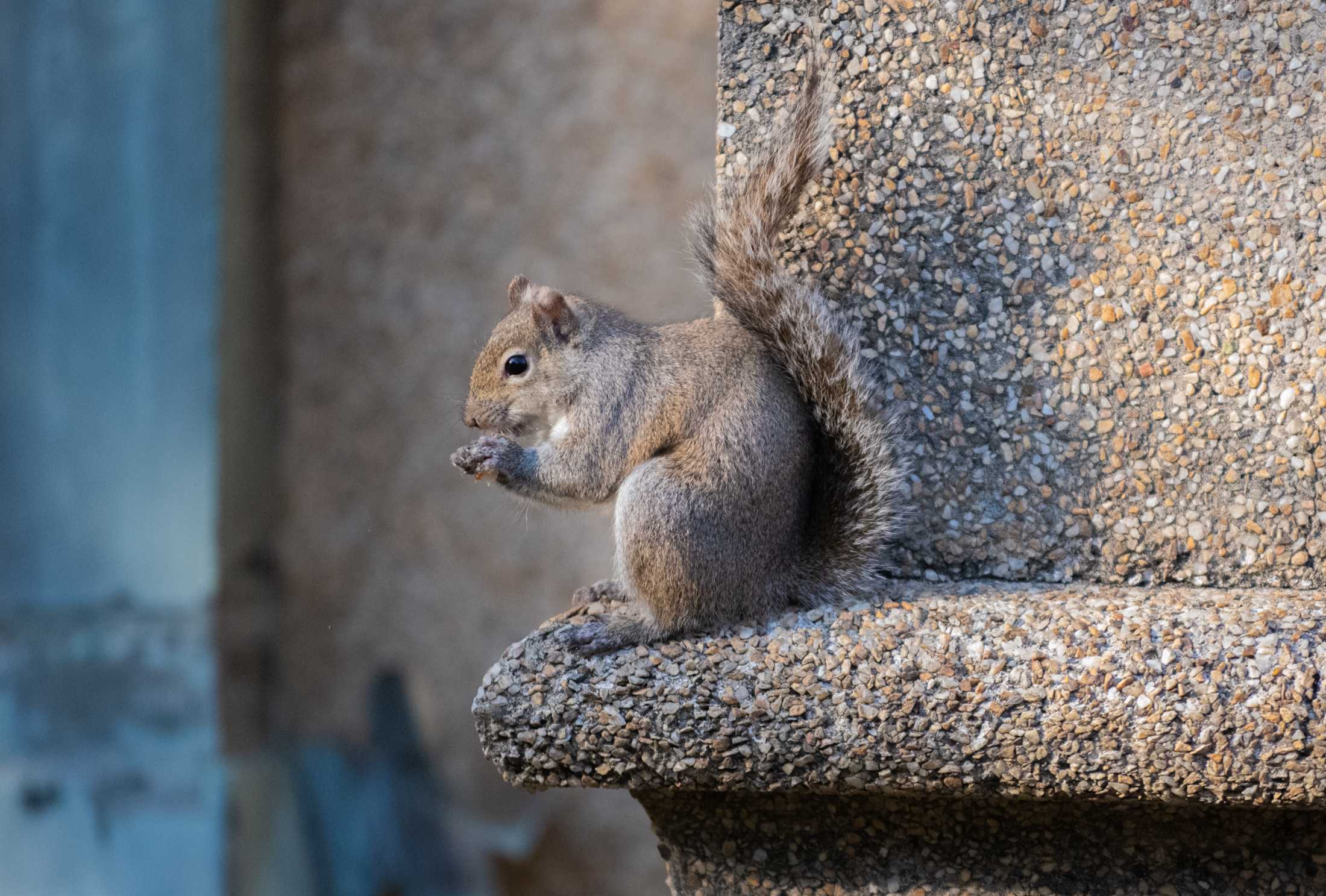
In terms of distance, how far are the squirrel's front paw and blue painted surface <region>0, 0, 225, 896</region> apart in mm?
1639

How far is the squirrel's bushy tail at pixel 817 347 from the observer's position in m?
1.02

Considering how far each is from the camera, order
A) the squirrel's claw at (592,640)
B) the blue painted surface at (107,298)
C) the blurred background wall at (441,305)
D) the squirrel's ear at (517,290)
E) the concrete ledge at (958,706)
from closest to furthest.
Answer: the concrete ledge at (958,706) < the squirrel's claw at (592,640) < the squirrel's ear at (517,290) < the blue painted surface at (107,298) < the blurred background wall at (441,305)

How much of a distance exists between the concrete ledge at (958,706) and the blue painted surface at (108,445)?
5.77 ft

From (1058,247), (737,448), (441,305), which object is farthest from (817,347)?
(441,305)

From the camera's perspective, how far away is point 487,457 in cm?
106

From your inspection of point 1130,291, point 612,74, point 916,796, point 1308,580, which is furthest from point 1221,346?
point 612,74

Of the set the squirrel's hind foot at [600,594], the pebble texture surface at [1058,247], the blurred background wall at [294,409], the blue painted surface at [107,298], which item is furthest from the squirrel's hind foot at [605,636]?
the blue painted surface at [107,298]

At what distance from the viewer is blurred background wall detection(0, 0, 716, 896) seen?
7.65ft

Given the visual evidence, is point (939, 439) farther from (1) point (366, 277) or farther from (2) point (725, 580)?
(1) point (366, 277)

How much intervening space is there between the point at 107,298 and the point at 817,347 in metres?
1.89

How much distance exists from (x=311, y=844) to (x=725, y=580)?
2184 mm

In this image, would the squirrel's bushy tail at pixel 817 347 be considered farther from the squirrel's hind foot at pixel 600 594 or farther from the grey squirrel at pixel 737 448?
the squirrel's hind foot at pixel 600 594

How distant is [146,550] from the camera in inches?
96.3

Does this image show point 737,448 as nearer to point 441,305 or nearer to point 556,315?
point 556,315
